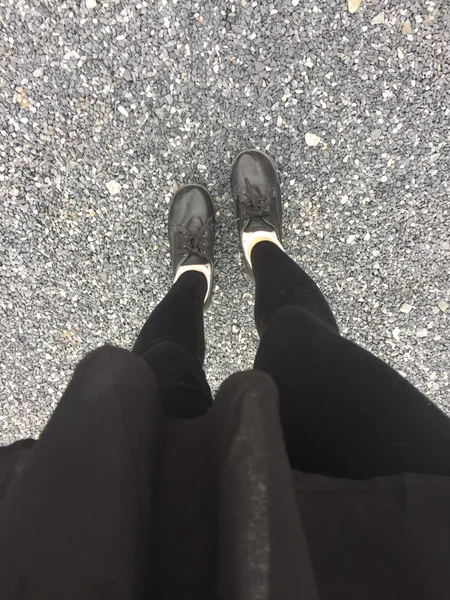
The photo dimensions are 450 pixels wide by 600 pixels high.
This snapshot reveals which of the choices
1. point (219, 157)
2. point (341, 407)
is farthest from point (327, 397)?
point (219, 157)

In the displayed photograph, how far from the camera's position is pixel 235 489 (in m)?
0.49

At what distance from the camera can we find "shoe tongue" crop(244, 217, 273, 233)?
50.6 inches

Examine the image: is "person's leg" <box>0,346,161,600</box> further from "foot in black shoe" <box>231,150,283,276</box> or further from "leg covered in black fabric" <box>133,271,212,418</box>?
"foot in black shoe" <box>231,150,283,276</box>

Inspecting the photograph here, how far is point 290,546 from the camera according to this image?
1.49ft

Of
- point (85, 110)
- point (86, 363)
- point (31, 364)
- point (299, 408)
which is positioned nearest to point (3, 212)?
point (85, 110)

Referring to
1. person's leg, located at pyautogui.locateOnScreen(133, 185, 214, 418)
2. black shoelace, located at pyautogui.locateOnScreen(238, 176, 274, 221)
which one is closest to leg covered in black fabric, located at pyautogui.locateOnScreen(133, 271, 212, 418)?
person's leg, located at pyautogui.locateOnScreen(133, 185, 214, 418)

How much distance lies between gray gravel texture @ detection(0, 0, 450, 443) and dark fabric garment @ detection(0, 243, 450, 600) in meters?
0.58

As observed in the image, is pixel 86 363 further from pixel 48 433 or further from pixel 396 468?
pixel 396 468

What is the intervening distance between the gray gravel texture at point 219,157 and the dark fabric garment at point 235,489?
58cm

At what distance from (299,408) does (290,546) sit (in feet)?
1.08

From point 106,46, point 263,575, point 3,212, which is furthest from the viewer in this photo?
point 3,212

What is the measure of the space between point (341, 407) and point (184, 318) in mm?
497

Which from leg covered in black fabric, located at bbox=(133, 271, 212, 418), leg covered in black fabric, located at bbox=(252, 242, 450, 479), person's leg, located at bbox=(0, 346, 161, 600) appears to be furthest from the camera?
leg covered in black fabric, located at bbox=(133, 271, 212, 418)

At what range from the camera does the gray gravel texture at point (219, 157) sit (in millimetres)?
1131
